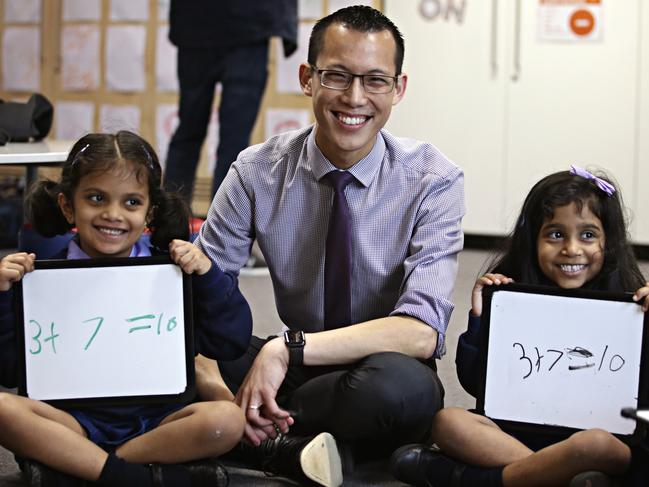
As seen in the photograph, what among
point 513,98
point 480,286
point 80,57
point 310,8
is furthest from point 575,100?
point 480,286

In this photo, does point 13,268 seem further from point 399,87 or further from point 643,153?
point 643,153

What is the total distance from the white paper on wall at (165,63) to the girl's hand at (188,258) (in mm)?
3436

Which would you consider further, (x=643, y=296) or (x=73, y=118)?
(x=73, y=118)

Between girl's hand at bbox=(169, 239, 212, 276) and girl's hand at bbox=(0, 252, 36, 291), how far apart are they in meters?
0.22

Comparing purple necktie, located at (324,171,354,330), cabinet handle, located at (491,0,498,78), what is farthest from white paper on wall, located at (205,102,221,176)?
purple necktie, located at (324,171,354,330)

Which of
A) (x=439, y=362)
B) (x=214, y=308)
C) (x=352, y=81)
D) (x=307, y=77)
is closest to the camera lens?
(x=214, y=308)

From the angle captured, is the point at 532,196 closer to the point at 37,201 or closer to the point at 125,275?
the point at 125,275

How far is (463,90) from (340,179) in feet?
8.68

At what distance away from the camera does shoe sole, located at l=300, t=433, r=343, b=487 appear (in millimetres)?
1663

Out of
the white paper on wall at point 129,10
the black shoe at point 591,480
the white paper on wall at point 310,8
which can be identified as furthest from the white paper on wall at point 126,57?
the black shoe at point 591,480

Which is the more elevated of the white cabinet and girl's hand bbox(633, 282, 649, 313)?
the white cabinet

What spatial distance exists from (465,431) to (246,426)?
1.14ft

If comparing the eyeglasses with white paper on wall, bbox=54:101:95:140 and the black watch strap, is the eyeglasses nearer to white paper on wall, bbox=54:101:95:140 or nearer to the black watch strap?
the black watch strap

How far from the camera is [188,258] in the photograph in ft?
5.50
